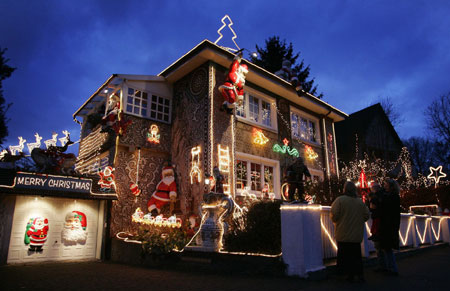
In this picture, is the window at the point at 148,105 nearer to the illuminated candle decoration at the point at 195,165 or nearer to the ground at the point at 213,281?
the illuminated candle decoration at the point at 195,165

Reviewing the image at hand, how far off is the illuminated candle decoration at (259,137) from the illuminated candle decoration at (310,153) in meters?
3.06

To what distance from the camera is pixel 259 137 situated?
1222 cm

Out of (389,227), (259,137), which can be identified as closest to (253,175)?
(259,137)

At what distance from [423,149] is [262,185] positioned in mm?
29912

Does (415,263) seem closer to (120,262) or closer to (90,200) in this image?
(120,262)

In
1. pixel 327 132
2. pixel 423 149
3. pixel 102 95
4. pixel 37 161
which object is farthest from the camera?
pixel 423 149

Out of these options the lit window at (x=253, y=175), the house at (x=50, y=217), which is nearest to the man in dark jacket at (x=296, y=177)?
the lit window at (x=253, y=175)

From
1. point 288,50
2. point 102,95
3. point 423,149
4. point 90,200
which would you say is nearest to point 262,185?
point 90,200

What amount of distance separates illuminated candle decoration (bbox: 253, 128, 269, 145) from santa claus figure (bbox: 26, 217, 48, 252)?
7836 millimetres

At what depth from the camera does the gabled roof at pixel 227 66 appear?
10.7 meters

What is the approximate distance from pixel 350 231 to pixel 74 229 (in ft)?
28.7

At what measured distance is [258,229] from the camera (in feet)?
21.0

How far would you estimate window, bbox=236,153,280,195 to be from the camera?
11.4 meters

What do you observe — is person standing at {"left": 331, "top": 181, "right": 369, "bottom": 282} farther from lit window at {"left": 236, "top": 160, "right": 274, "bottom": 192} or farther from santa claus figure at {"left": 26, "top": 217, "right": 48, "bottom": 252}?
santa claus figure at {"left": 26, "top": 217, "right": 48, "bottom": 252}
